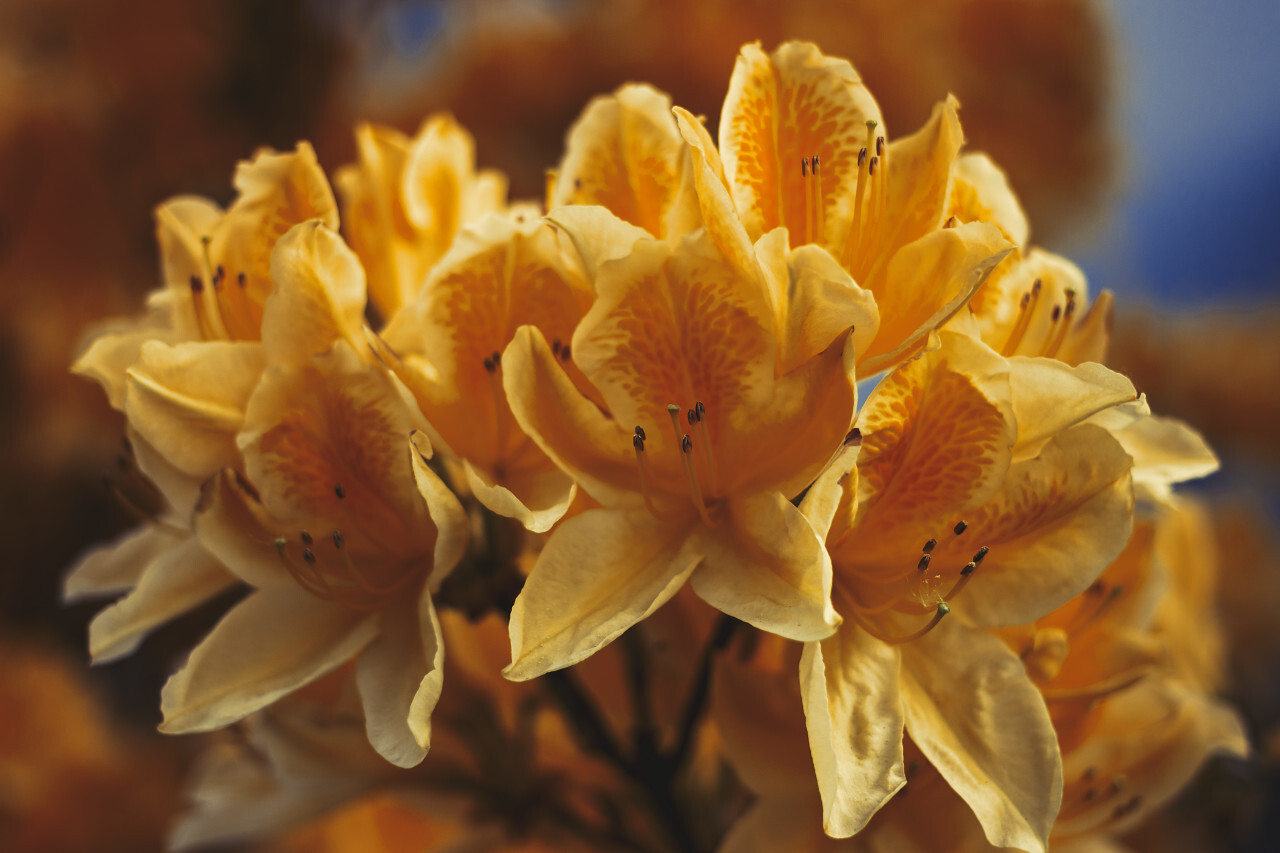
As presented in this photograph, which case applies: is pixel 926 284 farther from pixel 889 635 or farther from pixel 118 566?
pixel 118 566

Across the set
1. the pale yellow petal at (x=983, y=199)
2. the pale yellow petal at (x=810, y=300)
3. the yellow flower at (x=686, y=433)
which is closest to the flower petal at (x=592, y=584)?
the yellow flower at (x=686, y=433)

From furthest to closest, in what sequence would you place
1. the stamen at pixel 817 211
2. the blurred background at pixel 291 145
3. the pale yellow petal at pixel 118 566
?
1. the blurred background at pixel 291 145
2. the pale yellow petal at pixel 118 566
3. the stamen at pixel 817 211

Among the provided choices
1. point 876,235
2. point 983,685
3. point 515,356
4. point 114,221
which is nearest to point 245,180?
point 515,356

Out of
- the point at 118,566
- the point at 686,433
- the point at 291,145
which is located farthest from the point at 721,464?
the point at 291,145

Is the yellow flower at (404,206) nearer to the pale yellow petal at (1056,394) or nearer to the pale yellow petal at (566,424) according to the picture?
the pale yellow petal at (566,424)

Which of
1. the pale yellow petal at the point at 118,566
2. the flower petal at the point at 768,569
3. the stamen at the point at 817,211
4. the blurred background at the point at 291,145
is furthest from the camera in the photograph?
the blurred background at the point at 291,145

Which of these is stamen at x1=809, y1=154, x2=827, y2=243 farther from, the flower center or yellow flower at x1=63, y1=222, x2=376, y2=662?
yellow flower at x1=63, y1=222, x2=376, y2=662

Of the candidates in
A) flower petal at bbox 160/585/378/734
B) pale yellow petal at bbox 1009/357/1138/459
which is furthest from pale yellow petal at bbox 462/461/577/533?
pale yellow petal at bbox 1009/357/1138/459

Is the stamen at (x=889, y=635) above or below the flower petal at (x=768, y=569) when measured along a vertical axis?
below
